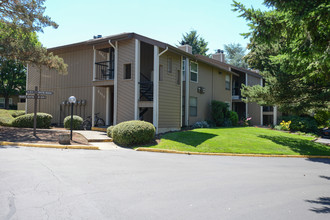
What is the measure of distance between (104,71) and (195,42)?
35479 millimetres

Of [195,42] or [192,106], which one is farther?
[195,42]

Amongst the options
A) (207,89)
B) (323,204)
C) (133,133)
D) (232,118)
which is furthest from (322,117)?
(323,204)

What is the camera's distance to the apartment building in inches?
612

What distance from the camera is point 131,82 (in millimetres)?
15617

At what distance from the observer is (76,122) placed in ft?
55.4

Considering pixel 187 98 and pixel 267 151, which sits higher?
pixel 187 98

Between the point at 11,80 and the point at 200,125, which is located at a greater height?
the point at 11,80

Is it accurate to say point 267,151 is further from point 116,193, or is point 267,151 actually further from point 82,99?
point 82,99

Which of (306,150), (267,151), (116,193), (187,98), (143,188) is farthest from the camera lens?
(187,98)

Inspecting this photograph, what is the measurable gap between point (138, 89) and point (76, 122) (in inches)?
184

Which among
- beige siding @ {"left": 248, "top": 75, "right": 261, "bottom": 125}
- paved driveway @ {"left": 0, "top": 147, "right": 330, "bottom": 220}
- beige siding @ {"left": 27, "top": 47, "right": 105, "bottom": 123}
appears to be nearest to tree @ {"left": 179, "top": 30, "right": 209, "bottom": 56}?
beige siding @ {"left": 248, "top": 75, "right": 261, "bottom": 125}

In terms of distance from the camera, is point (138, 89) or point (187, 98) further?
point (187, 98)

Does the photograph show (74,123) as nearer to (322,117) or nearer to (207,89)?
(207,89)

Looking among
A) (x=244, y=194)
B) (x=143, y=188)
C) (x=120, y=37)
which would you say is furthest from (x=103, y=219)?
(x=120, y=37)
